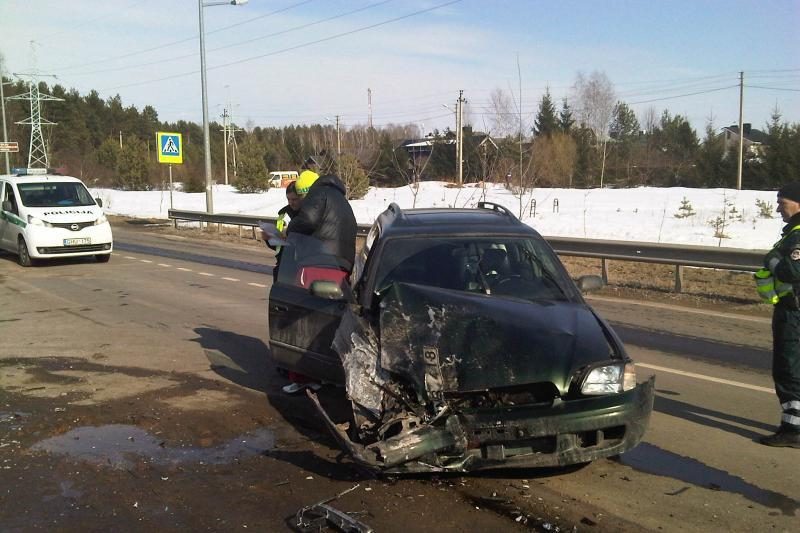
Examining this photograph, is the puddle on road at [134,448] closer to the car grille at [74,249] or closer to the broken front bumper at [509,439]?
the broken front bumper at [509,439]

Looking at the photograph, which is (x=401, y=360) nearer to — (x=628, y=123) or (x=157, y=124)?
(x=628, y=123)

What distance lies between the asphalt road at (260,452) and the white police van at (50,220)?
6.34 meters

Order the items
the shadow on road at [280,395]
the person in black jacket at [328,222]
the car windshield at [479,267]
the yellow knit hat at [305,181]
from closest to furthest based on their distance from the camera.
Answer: the shadow on road at [280,395] → the car windshield at [479,267] → the person in black jacket at [328,222] → the yellow knit hat at [305,181]

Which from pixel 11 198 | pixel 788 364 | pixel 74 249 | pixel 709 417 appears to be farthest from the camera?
pixel 11 198

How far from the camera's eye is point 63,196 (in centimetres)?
1574

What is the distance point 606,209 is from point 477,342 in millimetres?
29707

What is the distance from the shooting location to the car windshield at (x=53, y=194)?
50.6 ft

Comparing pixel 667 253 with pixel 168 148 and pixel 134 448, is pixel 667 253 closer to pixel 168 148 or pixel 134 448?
pixel 134 448

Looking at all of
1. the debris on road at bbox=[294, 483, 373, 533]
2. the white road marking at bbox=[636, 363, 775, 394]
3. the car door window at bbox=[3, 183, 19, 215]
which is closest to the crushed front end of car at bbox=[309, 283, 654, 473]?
the debris on road at bbox=[294, 483, 373, 533]

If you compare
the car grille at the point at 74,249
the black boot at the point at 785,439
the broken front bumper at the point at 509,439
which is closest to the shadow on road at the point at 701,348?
the black boot at the point at 785,439

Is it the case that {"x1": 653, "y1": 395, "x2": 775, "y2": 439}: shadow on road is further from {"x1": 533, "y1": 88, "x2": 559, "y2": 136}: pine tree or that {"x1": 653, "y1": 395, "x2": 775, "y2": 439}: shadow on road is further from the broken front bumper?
{"x1": 533, "y1": 88, "x2": 559, "y2": 136}: pine tree

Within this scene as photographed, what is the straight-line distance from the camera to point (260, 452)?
4883mm

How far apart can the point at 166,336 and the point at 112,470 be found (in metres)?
4.25

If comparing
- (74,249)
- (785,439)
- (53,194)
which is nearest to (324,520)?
(785,439)
